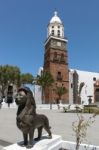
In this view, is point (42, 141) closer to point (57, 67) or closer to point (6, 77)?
point (6, 77)

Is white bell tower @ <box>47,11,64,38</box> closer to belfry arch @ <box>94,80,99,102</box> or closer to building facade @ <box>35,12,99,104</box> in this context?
building facade @ <box>35,12,99,104</box>

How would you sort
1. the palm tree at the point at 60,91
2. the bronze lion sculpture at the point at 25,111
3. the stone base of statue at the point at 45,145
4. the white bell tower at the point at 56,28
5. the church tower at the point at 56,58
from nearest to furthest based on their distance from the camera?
the bronze lion sculpture at the point at 25,111 < the stone base of statue at the point at 45,145 < the palm tree at the point at 60,91 < the church tower at the point at 56,58 < the white bell tower at the point at 56,28

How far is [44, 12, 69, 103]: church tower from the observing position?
67219 millimetres

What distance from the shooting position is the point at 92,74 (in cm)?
7981

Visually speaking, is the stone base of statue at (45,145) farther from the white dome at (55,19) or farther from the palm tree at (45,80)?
the white dome at (55,19)

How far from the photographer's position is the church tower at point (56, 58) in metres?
67.2

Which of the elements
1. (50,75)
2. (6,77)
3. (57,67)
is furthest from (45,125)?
(57,67)

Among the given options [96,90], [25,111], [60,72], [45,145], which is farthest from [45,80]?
[25,111]

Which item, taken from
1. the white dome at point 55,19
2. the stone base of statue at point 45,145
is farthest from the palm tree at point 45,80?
the stone base of statue at point 45,145

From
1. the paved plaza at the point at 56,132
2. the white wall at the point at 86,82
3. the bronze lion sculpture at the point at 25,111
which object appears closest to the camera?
the bronze lion sculpture at the point at 25,111

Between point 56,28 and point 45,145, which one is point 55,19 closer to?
point 56,28

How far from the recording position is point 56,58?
229ft

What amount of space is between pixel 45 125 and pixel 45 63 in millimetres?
66779

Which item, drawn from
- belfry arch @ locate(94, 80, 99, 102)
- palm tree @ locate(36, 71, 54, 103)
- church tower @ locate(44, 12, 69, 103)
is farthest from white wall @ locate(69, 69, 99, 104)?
palm tree @ locate(36, 71, 54, 103)
